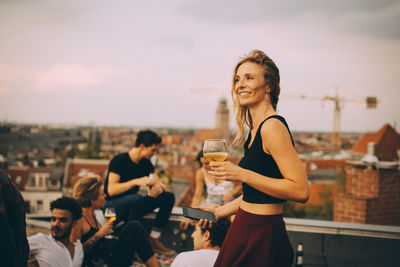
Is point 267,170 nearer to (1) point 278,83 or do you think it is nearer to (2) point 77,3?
(1) point 278,83

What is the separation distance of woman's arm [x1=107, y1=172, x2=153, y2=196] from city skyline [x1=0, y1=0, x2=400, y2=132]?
38284mm

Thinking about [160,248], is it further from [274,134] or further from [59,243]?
[274,134]

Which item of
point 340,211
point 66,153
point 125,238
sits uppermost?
point 125,238

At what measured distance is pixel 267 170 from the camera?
4.34ft

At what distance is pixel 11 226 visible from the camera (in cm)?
133

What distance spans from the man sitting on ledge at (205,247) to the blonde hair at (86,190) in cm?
137

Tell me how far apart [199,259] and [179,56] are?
242ft

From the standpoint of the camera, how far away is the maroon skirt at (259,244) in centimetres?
131

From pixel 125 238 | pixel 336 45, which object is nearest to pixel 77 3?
pixel 336 45

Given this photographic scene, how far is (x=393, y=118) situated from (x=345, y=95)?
2566cm

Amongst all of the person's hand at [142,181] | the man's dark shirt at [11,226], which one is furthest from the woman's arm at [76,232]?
the man's dark shirt at [11,226]

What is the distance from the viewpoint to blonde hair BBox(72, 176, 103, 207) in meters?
3.01

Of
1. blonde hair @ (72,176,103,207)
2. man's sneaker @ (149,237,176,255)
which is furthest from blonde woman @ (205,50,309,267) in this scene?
man's sneaker @ (149,237,176,255)

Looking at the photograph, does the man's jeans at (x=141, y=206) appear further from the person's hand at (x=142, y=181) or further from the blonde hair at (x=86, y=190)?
the blonde hair at (x=86, y=190)
